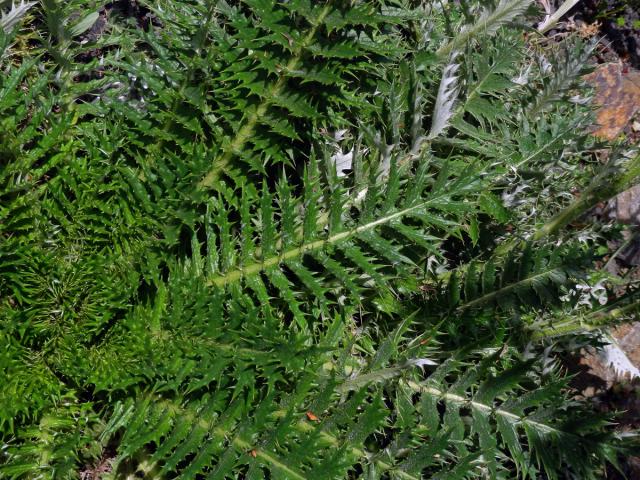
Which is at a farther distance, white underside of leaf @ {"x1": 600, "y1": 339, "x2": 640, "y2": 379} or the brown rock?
the brown rock

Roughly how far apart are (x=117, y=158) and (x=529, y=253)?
1519 millimetres

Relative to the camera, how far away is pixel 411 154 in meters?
2.38

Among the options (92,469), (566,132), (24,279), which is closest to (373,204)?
(566,132)

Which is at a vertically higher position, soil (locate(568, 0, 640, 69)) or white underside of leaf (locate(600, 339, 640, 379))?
soil (locate(568, 0, 640, 69))

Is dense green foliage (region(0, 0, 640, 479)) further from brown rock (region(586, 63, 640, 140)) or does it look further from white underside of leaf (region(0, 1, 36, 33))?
brown rock (region(586, 63, 640, 140))

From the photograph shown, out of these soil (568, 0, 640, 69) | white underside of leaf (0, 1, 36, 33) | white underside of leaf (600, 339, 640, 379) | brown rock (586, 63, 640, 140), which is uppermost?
white underside of leaf (0, 1, 36, 33)

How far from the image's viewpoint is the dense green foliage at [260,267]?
201cm

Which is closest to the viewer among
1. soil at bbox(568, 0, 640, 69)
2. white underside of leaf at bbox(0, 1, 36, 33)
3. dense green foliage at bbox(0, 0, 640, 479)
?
dense green foliage at bbox(0, 0, 640, 479)

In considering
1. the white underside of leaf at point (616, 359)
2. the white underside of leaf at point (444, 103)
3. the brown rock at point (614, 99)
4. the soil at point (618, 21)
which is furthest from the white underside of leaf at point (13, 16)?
the soil at point (618, 21)

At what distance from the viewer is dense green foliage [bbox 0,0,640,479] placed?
201cm

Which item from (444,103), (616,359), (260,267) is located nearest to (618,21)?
(444,103)

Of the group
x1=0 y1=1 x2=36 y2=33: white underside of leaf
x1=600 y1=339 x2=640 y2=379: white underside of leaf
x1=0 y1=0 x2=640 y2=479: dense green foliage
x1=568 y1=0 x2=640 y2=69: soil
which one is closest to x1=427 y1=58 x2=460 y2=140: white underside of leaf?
x1=0 y1=0 x2=640 y2=479: dense green foliage

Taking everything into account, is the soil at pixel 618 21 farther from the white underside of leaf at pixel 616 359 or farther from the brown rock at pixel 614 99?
the white underside of leaf at pixel 616 359

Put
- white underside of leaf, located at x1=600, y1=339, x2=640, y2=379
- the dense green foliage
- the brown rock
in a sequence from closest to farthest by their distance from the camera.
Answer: the dense green foliage → white underside of leaf, located at x1=600, y1=339, x2=640, y2=379 → the brown rock
